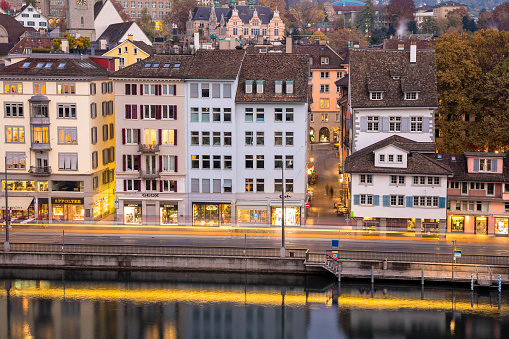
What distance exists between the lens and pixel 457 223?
275 feet

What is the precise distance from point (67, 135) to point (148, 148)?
895 centimetres

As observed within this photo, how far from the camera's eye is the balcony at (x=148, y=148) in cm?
8681

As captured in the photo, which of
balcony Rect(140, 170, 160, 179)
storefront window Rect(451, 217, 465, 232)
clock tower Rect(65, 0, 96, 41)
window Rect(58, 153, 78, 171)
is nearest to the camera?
storefront window Rect(451, 217, 465, 232)

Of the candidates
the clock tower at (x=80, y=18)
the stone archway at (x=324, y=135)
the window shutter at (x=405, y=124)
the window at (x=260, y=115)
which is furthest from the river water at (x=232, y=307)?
the clock tower at (x=80, y=18)

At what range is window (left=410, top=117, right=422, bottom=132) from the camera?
87.6 m

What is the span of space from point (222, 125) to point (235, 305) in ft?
77.7

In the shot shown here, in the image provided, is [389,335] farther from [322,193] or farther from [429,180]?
[322,193]

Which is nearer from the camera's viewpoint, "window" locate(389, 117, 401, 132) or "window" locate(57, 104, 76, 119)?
"window" locate(389, 117, 401, 132)

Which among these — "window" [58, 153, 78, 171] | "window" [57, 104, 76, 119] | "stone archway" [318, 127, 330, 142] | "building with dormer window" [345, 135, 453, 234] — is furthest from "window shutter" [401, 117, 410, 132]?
"stone archway" [318, 127, 330, 142]

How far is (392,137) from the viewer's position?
281 ft

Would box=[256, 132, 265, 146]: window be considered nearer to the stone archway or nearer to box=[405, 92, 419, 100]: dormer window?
box=[405, 92, 419, 100]: dormer window

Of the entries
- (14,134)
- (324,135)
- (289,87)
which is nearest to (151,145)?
(14,134)

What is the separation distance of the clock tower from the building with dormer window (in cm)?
11216

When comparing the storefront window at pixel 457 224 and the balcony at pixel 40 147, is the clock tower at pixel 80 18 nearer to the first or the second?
the balcony at pixel 40 147
